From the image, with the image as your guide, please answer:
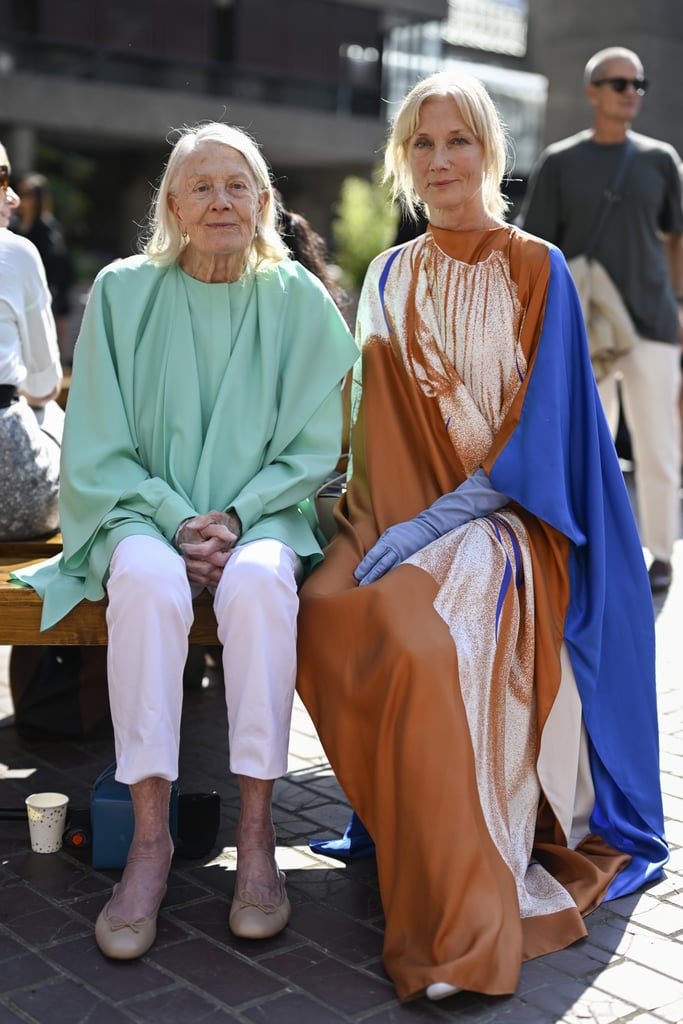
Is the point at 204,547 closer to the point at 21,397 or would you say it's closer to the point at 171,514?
the point at 171,514

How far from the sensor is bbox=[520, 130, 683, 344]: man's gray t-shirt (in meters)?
6.40

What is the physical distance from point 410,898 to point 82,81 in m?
30.6

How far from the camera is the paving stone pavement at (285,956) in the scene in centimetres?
283

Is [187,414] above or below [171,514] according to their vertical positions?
above

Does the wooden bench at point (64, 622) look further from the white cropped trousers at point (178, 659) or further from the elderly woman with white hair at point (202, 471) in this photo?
the white cropped trousers at point (178, 659)

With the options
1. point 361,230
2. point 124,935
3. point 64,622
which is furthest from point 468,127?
point 361,230

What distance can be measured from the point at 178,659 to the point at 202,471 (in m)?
0.59

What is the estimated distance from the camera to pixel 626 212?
6.39 metres

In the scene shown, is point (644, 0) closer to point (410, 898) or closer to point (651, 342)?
point (651, 342)

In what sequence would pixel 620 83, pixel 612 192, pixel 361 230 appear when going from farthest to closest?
pixel 361 230 → pixel 612 192 → pixel 620 83

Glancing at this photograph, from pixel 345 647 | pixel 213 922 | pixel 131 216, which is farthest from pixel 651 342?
pixel 131 216

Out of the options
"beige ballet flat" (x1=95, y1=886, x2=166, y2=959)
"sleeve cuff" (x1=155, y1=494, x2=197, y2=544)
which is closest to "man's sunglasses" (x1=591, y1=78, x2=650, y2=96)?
"sleeve cuff" (x1=155, y1=494, x2=197, y2=544)

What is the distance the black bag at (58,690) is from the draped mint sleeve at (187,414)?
929 millimetres

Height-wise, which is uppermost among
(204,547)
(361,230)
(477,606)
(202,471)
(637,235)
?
(361,230)
